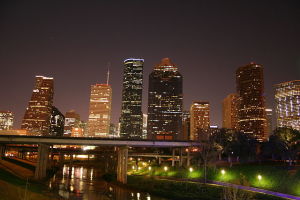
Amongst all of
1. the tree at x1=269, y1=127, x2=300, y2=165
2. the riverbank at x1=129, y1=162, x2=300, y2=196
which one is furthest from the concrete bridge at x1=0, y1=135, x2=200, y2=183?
the tree at x1=269, y1=127, x2=300, y2=165

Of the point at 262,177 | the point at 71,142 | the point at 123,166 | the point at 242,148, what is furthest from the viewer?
the point at 242,148

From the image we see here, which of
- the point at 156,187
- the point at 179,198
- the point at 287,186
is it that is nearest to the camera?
the point at 287,186

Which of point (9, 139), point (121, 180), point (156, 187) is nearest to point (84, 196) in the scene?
point (156, 187)

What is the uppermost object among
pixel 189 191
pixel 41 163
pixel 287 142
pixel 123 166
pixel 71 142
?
pixel 287 142

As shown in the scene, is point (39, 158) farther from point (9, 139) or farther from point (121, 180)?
point (121, 180)

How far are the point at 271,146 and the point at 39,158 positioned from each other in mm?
74520

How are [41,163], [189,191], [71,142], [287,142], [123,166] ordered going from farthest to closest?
[71,142], [123,166], [41,163], [287,142], [189,191]

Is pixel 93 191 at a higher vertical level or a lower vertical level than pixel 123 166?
lower

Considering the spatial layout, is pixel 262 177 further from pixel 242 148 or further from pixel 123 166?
pixel 123 166

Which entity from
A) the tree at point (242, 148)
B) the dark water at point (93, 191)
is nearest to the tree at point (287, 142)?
the tree at point (242, 148)

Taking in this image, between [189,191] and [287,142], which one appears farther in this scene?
[287,142]

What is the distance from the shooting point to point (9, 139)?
299 feet

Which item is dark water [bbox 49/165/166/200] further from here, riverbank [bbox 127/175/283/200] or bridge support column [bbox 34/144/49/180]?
bridge support column [bbox 34/144/49/180]

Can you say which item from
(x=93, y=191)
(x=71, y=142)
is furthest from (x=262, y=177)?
(x=71, y=142)
